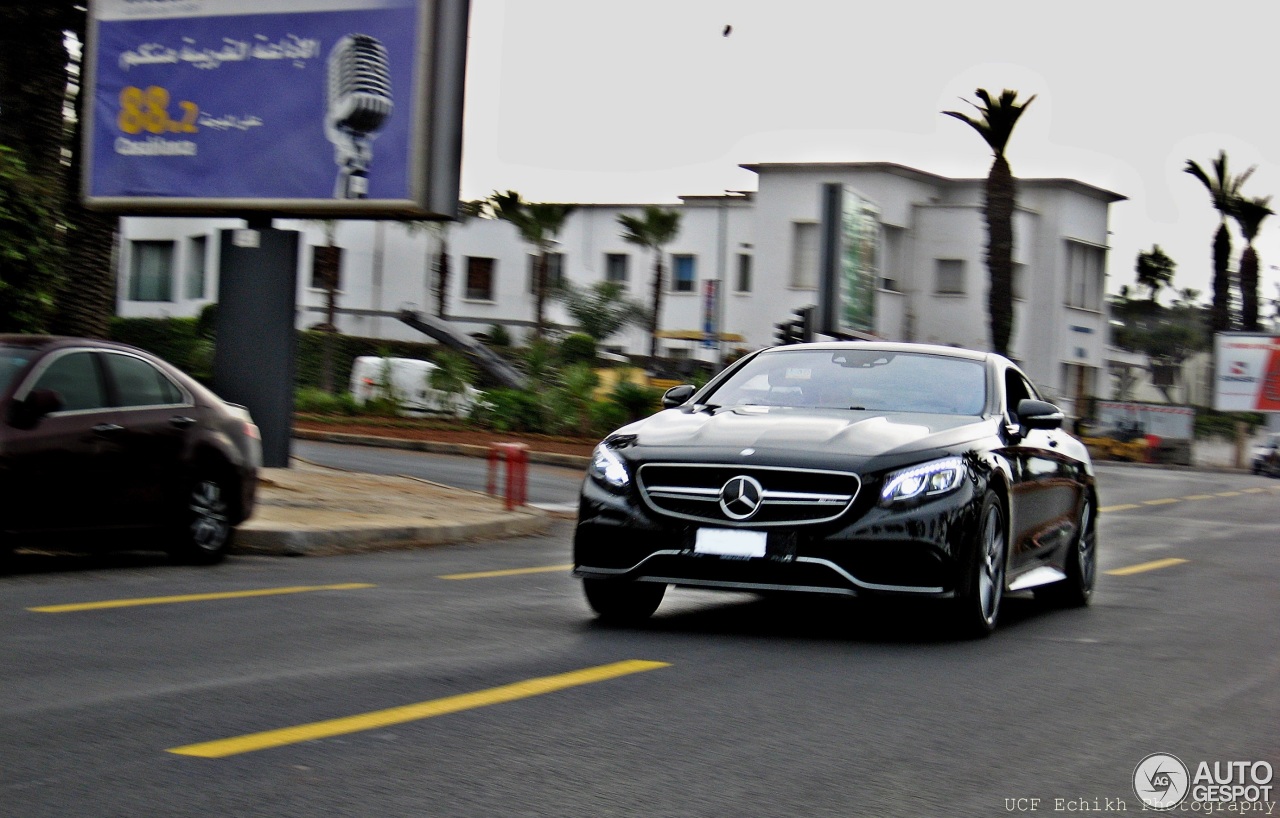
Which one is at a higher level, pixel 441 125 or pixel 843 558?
pixel 441 125

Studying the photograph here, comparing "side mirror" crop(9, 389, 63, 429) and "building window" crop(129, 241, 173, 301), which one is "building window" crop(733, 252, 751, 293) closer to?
"building window" crop(129, 241, 173, 301)

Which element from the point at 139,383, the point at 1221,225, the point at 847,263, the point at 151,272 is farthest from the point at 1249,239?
the point at 139,383

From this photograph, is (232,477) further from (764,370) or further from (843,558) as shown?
(843,558)

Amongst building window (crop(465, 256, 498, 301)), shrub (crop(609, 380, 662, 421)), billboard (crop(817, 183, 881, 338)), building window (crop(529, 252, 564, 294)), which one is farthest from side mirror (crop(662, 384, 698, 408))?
building window (crop(465, 256, 498, 301))

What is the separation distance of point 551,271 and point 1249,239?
28075 millimetres

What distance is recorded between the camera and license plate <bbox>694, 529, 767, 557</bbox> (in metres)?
8.13

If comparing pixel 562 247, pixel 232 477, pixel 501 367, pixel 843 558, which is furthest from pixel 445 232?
pixel 843 558

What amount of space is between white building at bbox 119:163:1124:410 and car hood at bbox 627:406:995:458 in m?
48.4

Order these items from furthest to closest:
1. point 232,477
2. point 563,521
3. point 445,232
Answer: point 445,232 < point 563,521 < point 232,477

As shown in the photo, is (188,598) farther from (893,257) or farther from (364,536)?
(893,257)

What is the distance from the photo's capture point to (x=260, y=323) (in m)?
19.8

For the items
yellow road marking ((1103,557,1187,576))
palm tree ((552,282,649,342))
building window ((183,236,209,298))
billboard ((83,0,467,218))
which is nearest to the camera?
yellow road marking ((1103,557,1187,576))

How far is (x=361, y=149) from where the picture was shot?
1883cm

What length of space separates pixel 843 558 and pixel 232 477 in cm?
556
